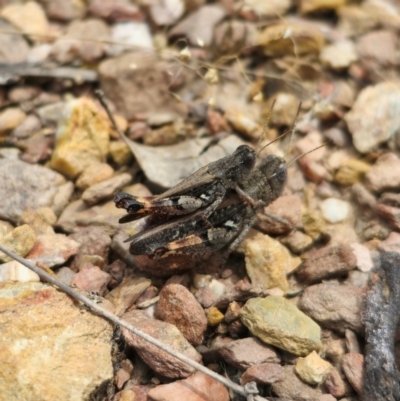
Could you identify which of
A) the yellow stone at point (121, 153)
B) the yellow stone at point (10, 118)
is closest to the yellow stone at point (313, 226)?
the yellow stone at point (121, 153)

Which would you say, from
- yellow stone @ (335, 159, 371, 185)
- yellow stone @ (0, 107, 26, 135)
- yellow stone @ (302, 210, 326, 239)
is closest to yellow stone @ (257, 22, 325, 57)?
yellow stone @ (335, 159, 371, 185)

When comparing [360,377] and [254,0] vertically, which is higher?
[254,0]

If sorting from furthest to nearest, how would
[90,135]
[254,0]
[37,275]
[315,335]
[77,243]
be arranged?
[254,0] → [90,135] → [77,243] → [37,275] → [315,335]

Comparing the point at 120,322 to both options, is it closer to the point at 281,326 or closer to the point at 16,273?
the point at 16,273

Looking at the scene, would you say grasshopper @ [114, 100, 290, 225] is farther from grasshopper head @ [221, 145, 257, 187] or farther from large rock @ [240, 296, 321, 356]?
large rock @ [240, 296, 321, 356]

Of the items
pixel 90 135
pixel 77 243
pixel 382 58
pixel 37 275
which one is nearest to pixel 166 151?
pixel 90 135

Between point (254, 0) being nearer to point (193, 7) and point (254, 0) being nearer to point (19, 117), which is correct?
point (193, 7)

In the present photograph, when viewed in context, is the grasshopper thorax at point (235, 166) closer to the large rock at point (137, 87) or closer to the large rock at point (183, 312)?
the large rock at point (183, 312)

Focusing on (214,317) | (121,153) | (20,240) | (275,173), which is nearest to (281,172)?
(275,173)
